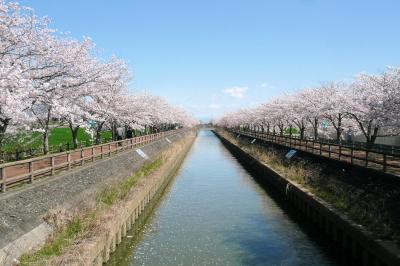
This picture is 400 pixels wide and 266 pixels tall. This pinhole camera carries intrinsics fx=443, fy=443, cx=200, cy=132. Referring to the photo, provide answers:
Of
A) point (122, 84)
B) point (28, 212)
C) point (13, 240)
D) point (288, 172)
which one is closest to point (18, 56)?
point (28, 212)

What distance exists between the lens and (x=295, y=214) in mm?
24672

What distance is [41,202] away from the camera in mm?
15484

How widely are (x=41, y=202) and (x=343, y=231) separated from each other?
11.4 meters

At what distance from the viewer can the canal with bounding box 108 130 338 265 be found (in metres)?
16.9

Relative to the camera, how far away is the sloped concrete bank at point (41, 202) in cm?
1233

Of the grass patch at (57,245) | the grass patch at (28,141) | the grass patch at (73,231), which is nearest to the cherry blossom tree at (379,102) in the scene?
the grass patch at (73,231)

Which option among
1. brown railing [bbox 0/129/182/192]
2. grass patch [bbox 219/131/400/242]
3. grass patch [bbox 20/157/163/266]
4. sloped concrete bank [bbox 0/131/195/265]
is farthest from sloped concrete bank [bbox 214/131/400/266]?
brown railing [bbox 0/129/182/192]

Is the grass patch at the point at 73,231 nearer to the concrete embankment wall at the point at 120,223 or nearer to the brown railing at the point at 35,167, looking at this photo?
the concrete embankment wall at the point at 120,223

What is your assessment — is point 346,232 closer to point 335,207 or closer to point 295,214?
point 335,207

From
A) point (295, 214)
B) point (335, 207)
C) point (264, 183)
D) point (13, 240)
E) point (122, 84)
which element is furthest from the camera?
point (122, 84)

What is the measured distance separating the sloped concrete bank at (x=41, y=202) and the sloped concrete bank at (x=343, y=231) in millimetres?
8808

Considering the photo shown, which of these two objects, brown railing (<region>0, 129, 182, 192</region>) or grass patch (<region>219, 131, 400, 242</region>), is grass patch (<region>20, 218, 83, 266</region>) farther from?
grass patch (<region>219, 131, 400, 242</region>)

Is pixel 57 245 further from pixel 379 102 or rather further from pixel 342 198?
pixel 379 102

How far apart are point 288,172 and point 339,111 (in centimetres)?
1660
